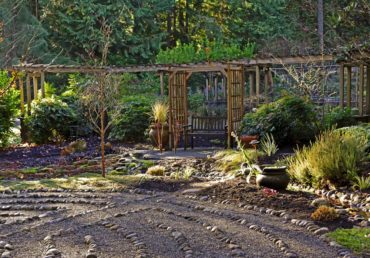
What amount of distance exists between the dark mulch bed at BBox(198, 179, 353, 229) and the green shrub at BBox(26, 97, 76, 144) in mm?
8209

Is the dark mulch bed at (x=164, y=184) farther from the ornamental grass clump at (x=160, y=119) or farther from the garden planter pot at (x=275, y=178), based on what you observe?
the ornamental grass clump at (x=160, y=119)

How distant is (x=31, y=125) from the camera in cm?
1429

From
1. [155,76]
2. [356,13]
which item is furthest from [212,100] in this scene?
[356,13]

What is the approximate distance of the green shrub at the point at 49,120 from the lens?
563 inches

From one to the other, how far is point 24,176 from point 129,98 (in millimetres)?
6409

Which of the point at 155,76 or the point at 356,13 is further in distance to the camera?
the point at 155,76

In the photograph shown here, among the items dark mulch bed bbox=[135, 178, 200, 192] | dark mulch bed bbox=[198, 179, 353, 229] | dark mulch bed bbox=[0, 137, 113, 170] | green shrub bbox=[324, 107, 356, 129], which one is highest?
green shrub bbox=[324, 107, 356, 129]

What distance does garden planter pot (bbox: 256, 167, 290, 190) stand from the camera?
267 inches

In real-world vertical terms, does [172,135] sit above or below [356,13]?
below

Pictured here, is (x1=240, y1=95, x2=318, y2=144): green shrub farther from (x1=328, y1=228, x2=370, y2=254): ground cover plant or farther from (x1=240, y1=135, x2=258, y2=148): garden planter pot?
(x1=328, y1=228, x2=370, y2=254): ground cover plant

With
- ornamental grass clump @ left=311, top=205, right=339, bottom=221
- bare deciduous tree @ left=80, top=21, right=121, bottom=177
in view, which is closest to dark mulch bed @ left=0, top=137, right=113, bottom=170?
bare deciduous tree @ left=80, top=21, right=121, bottom=177

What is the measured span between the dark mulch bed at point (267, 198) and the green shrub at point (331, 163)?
55 centimetres

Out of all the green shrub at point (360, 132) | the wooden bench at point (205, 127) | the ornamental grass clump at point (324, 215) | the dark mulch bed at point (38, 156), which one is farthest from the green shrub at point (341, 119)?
the ornamental grass clump at point (324, 215)

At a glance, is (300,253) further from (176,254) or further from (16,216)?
(16,216)
